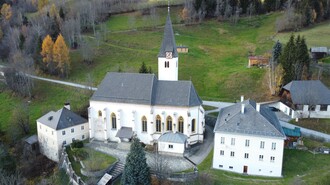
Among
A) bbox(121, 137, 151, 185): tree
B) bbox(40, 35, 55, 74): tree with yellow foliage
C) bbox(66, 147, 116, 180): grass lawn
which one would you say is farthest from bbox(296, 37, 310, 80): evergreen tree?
bbox(40, 35, 55, 74): tree with yellow foliage

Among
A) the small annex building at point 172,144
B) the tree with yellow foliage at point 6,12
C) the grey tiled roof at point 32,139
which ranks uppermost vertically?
the tree with yellow foliage at point 6,12

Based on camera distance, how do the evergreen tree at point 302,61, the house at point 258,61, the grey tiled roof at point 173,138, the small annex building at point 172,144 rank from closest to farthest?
the small annex building at point 172,144 → the grey tiled roof at point 173,138 → the evergreen tree at point 302,61 → the house at point 258,61

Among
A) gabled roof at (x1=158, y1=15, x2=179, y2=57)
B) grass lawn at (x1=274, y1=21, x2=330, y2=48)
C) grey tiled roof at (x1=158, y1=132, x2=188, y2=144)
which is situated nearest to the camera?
grey tiled roof at (x1=158, y1=132, x2=188, y2=144)

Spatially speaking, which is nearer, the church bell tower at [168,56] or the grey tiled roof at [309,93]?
the church bell tower at [168,56]

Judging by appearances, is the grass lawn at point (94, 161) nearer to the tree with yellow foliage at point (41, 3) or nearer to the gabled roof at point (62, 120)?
the gabled roof at point (62, 120)

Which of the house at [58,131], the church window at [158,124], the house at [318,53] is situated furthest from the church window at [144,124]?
the house at [318,53]

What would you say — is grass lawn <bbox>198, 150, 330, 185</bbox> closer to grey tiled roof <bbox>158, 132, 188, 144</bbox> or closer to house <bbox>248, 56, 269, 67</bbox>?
grey tiled roof <bbox>158, 132, 188, 144</bbox>
